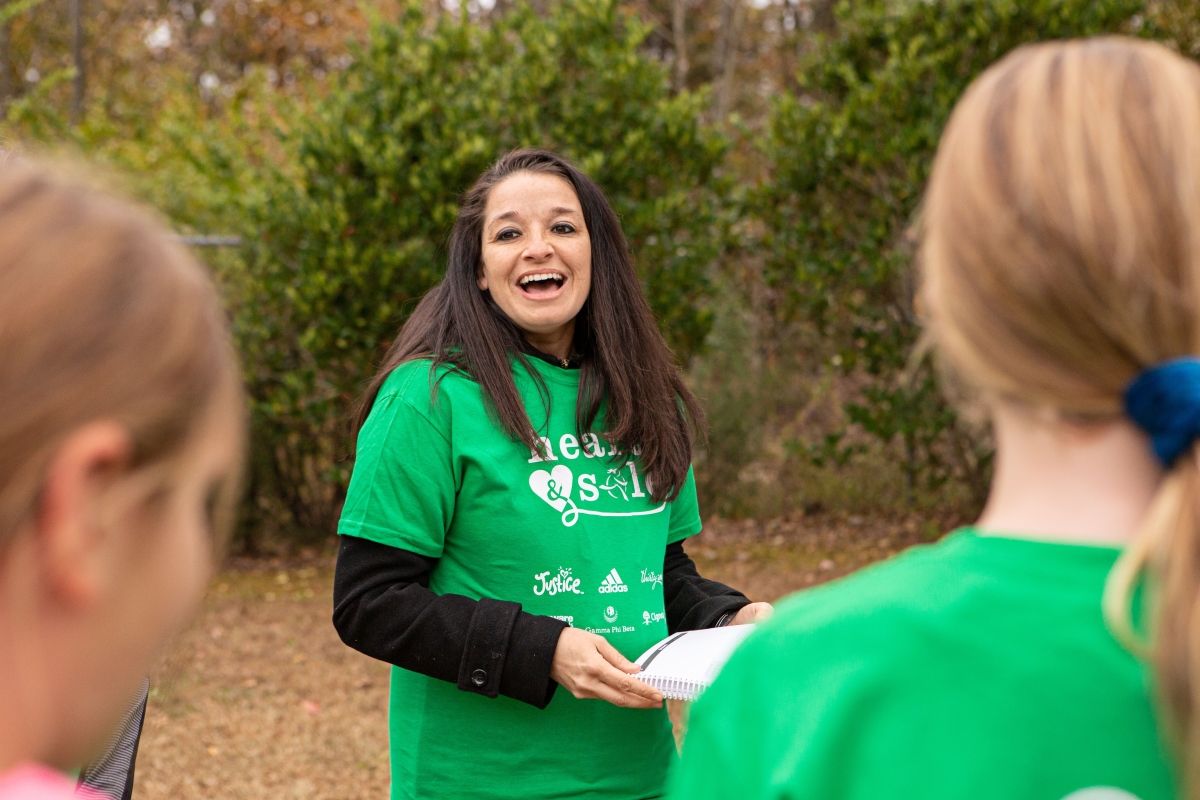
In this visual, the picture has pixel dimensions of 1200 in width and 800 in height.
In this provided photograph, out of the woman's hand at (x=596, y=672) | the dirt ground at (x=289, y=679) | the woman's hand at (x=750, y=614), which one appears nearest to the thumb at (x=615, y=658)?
the woman's hand at (x=596, y=672)

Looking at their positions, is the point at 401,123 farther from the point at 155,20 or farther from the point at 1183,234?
the point at 155,20

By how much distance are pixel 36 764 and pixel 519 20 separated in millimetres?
7778

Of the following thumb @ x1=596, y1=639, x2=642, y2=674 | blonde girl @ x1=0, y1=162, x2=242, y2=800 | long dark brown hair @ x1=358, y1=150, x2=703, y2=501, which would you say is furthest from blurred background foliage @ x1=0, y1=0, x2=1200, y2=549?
blonde girl @ x1=0, y1=162, x2=242, y2=800

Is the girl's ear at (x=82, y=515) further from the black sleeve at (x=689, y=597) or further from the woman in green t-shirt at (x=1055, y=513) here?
the black sleeve at (x=689, y=597)

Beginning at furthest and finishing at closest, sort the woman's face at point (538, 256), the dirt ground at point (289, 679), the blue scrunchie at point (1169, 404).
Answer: the dirt ground at point (289, 679) → the woman's face at point (538, 256) → the blue scrunchie at point (1169, 404)

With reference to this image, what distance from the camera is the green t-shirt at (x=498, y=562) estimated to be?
2.34 metres

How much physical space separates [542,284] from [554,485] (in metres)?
0.49

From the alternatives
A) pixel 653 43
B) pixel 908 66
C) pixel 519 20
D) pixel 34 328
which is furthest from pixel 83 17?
pixel 34 328

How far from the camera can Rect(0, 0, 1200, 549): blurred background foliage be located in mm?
7691

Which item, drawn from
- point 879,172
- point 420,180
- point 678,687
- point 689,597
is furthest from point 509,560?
point 879,172

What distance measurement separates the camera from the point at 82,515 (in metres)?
0.89

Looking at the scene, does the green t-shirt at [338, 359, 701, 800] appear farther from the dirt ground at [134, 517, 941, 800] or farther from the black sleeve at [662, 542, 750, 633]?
the dirt ground at [134, 517, 941, 800]

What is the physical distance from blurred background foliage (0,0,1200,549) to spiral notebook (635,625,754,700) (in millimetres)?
5010

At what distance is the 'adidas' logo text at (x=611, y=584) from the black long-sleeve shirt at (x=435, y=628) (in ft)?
0.39
